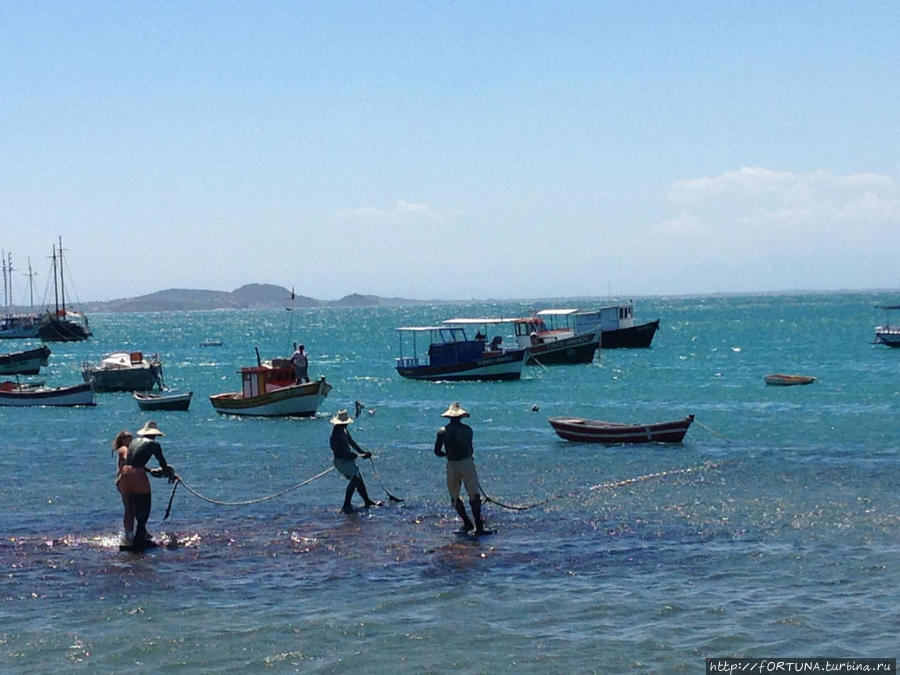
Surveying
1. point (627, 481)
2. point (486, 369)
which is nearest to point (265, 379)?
point (486, 369)

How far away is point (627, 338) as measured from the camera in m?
93.4

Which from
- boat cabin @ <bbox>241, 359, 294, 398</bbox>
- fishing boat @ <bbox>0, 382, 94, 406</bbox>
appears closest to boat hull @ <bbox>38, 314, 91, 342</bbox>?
fishing boat @ <bbox>0, 382, 94, 406</bbox>

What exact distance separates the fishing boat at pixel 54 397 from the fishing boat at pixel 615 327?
151ft

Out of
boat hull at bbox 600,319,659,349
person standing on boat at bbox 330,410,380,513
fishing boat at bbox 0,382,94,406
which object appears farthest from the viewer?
boat hull at bbox 600,319,659,349

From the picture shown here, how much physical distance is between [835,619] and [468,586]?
170 inches

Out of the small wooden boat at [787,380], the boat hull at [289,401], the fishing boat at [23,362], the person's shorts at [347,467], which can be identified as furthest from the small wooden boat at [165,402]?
the fishing boat at [23,362]

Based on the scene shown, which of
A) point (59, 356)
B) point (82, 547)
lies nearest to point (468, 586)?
point (82, 547)

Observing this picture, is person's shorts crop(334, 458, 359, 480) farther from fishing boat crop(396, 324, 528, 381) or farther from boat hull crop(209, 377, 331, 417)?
fishing boat crop(396, 324, 528, 381)

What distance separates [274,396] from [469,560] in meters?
28.0

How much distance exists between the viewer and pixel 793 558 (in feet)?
52.1

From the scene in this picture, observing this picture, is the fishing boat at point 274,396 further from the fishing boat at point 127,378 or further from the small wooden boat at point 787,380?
the small wooden boat at point 787,380

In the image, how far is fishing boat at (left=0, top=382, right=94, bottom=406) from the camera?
5200 centimetres

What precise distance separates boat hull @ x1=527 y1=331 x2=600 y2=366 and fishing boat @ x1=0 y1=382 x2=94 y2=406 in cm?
3097

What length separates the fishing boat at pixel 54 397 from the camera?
171 feet
